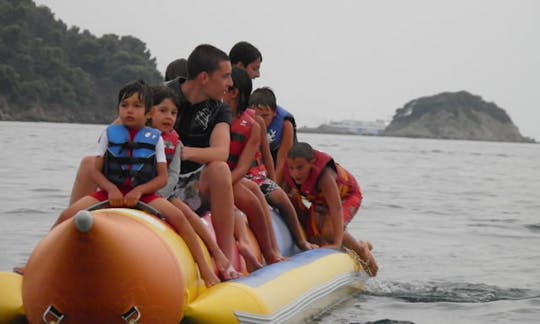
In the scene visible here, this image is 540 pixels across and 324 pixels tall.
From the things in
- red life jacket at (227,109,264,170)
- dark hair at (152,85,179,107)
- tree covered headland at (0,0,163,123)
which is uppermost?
dark hair at (152,85,179,107)

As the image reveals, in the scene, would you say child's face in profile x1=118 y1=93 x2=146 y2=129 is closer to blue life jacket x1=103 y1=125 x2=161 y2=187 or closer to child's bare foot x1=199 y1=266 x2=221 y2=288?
blue life jacket x1=103 y1=125 x2=161 y2=187

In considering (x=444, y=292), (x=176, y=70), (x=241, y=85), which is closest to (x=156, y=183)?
(x=241, y=85)

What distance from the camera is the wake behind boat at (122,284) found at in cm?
406

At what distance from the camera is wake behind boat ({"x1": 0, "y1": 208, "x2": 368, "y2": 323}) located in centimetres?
406

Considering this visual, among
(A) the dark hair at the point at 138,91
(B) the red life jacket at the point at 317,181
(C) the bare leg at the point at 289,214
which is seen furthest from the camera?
(B) the red life jacket at the point at 317,181

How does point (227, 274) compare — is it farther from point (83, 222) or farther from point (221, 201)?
point (83, 222)

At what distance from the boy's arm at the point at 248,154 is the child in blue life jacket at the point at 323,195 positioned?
765 mm

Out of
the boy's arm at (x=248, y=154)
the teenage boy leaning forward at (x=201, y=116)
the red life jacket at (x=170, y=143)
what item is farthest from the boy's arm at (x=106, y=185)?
the boy's arm at (x=248, y=154)

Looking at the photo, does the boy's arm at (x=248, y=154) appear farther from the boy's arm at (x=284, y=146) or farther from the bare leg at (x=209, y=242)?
the boy's arm at (x=284, y=146)

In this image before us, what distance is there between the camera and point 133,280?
4.17 metres

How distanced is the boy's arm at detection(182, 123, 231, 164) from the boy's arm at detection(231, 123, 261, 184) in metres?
0.40

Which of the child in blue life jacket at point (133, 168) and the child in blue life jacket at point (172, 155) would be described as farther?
the child in blue life jacket at point (172, 155)

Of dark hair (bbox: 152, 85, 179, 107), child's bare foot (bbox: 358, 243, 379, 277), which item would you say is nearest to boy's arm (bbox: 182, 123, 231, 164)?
dark hair (bbox: 152, 85, 179, 107)

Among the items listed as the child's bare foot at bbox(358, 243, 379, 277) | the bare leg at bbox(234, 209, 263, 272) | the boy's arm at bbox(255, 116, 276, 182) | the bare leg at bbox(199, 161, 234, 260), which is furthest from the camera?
the child's bare foot at bbox(358, 243, 379, 277)
